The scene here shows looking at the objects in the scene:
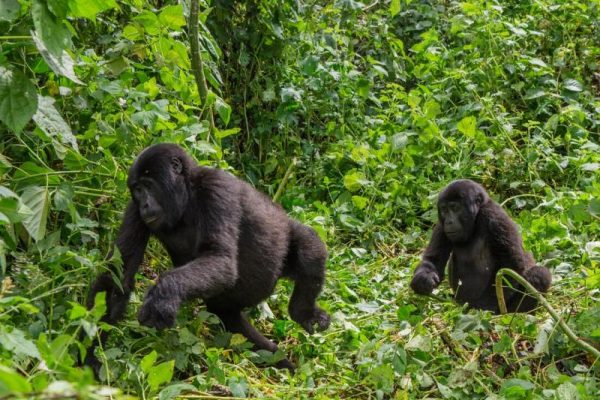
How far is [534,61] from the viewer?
857 cm

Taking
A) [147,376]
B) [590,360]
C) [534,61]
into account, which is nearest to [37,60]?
[147,376]

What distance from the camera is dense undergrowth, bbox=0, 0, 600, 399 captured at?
173 inches

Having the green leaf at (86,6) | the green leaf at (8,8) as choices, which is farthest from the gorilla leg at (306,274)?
the green leaf at (8,8)

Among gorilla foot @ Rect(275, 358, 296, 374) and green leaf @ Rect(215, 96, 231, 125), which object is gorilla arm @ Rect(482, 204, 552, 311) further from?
green leaf @ Rect(215, 96, 231, 125)

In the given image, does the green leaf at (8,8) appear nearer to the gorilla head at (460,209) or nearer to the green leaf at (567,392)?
the green leaf at (567,392)

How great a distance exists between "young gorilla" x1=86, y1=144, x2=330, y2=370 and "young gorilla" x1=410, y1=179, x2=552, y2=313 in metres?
0.79

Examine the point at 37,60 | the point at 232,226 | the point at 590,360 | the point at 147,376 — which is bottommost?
the point at 590,360

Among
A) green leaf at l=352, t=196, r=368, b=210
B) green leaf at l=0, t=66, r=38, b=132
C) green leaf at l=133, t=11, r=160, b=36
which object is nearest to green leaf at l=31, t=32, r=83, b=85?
green leaf at l=0, t=66, r=38, b=132

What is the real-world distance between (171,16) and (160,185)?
3.71ft

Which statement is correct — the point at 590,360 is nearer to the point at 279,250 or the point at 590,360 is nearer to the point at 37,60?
the point at 279,250

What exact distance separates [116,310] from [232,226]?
0.76m

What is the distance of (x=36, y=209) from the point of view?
4.66 m

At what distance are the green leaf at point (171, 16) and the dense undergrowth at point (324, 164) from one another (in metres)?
0.02

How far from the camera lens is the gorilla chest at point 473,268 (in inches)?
244
